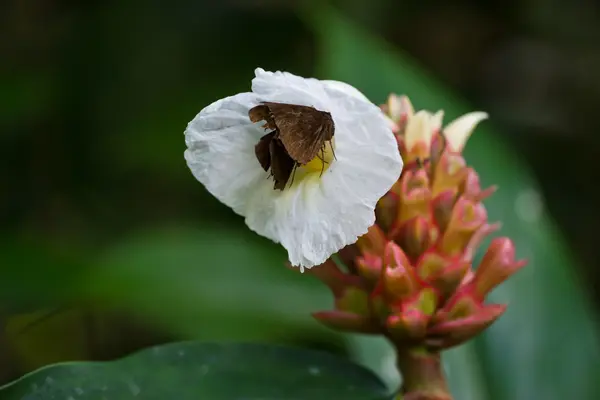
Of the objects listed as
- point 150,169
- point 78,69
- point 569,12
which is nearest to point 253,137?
point 150,169

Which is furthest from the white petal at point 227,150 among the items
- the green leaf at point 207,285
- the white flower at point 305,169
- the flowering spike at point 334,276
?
the green leaf at point 207,285

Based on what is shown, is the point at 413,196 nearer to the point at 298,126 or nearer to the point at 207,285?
the point at 298,126

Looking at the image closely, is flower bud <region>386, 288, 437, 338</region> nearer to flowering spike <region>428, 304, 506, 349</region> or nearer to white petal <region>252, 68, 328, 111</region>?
flowering spike <region>428, 304, 506, 349</region>

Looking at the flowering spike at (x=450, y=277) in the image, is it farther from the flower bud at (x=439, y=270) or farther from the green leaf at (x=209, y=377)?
the green leaf at (x=209, y=377)

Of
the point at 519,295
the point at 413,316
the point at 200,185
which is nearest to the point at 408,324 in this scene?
the point at 413,316

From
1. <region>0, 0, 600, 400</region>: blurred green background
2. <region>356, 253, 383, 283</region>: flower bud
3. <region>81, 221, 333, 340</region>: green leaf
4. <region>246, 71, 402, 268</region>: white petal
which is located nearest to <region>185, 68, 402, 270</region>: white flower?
<region>246, 71, 402, 268</region>: white petal

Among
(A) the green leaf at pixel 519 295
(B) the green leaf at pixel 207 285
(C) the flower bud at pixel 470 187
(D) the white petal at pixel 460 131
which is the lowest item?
(B) the green leaf at pixel 207 285
